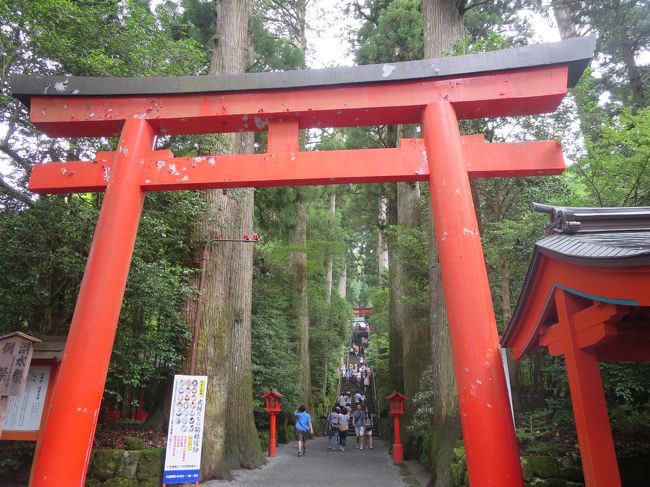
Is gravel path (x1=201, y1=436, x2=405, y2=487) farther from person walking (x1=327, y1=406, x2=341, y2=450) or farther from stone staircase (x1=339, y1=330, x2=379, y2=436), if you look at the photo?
stone staircase (x1=339, y1=330, x2=379, y2=436)

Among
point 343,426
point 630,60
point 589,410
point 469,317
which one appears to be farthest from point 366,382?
point 589,410

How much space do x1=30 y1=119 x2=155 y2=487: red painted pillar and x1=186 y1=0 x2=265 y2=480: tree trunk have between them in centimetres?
385

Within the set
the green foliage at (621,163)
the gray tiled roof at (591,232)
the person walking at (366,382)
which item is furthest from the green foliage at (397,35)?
the person walking at (366,382)

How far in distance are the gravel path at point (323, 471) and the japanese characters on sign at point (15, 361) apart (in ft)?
12.6

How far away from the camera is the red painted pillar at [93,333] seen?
345 centimetres

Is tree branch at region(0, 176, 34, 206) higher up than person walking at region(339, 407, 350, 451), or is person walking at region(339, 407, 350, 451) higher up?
tree branch at region(0, 176, 34, 206)

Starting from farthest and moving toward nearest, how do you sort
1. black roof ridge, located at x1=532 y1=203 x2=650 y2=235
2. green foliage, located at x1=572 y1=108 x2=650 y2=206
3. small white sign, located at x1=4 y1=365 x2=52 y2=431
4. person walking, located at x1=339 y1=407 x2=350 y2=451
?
person walking, located at x1=339 y1=407 x2=350 y2=451
green foliage, located at x1=572 y1=108 x2=650 y2=206
small white sign, located at x1=4 y1=365 x2=52 y2=431
black roof ridge, located at x1=532 y1=203 x2=650 y2=235

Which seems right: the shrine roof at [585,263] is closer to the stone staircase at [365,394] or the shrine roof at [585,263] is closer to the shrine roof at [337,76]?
the shrine roof at [337,76]

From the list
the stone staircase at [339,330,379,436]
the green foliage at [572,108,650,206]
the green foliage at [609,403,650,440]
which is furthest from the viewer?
the stone staircase at [339,330,379,436]

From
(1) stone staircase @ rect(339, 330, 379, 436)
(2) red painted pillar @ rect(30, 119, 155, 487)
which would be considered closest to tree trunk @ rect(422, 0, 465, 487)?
(2) red painted pillar @ rect(30, 119, 155, 487)

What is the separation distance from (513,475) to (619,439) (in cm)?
337

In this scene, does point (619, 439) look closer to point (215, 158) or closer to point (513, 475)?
point (513, 475)

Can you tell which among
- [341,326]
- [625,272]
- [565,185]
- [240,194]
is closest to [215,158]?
[625,272]

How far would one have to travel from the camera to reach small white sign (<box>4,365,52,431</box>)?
17.5 feet
